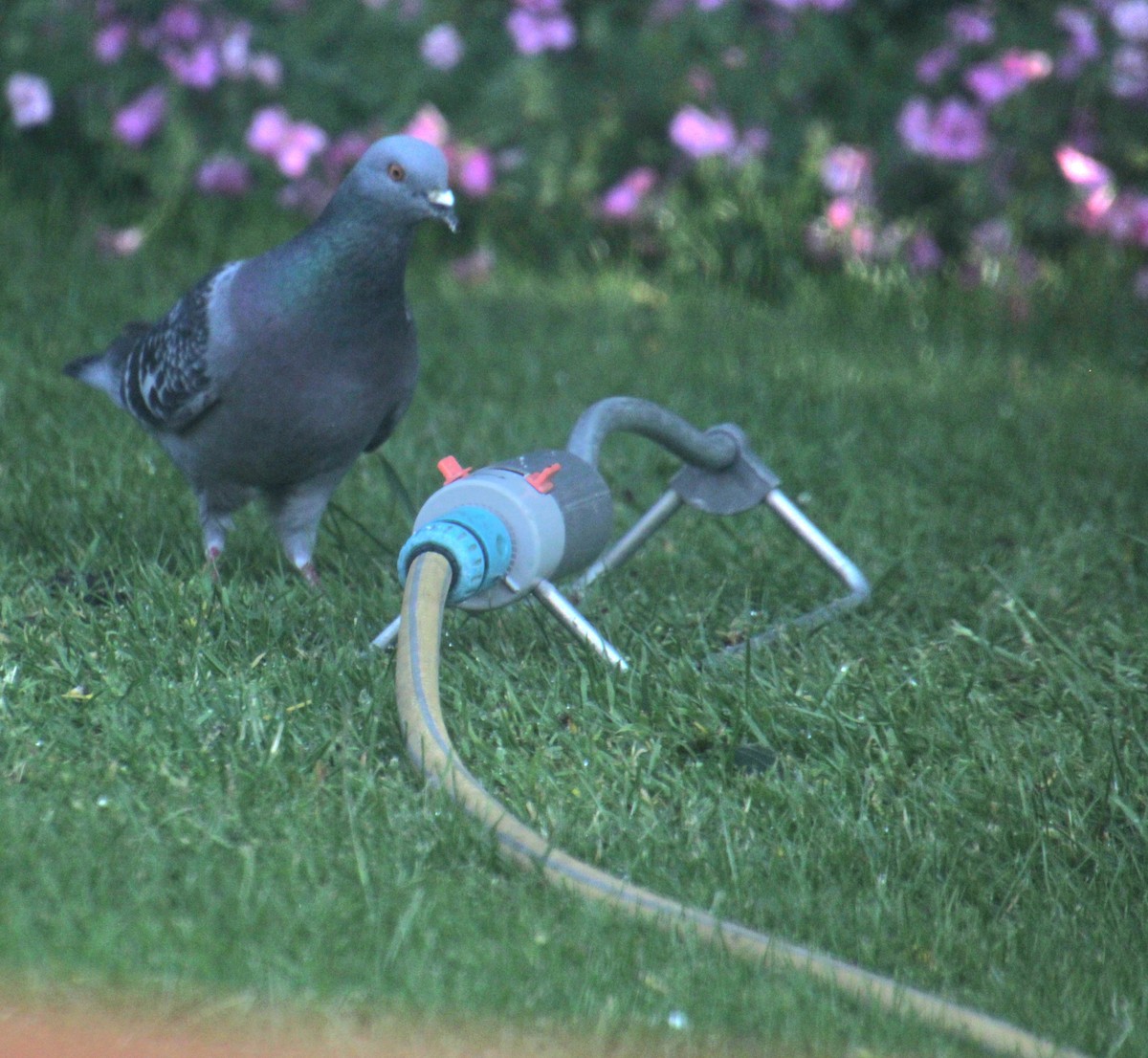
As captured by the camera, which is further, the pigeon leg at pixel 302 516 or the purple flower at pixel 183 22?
the purple flower at pixel 183 22

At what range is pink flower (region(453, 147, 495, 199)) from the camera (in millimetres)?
5953

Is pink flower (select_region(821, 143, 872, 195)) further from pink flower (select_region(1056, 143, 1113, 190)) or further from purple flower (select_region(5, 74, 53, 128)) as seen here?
purple flower (select_region(5, 74, 53, 128))

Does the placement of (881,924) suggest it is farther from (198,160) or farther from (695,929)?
(198,160)

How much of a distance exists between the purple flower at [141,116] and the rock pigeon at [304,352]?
278 centimetres

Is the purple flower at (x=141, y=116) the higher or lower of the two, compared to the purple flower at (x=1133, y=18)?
lower

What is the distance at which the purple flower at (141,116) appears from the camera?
5875 mm

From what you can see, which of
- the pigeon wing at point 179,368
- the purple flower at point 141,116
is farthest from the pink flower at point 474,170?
the pigeon wing at point 179,368

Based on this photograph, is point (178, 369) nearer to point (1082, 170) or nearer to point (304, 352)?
point (304, 352)

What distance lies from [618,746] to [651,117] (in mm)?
3992

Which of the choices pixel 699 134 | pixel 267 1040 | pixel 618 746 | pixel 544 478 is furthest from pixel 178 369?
pixel 699 134

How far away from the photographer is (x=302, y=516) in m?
3.35

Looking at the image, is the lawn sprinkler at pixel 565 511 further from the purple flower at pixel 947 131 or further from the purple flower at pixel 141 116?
the purple flower at pixel 141 116

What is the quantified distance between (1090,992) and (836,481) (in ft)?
7.38

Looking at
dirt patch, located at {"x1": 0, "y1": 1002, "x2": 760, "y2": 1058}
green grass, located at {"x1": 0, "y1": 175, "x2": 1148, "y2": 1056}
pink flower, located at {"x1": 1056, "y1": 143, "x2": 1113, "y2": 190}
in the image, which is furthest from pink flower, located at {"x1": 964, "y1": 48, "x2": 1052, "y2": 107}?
dirt patch, located at {"x1": 0, "y1": 1002, "x2": 760, "y2": 1058}
